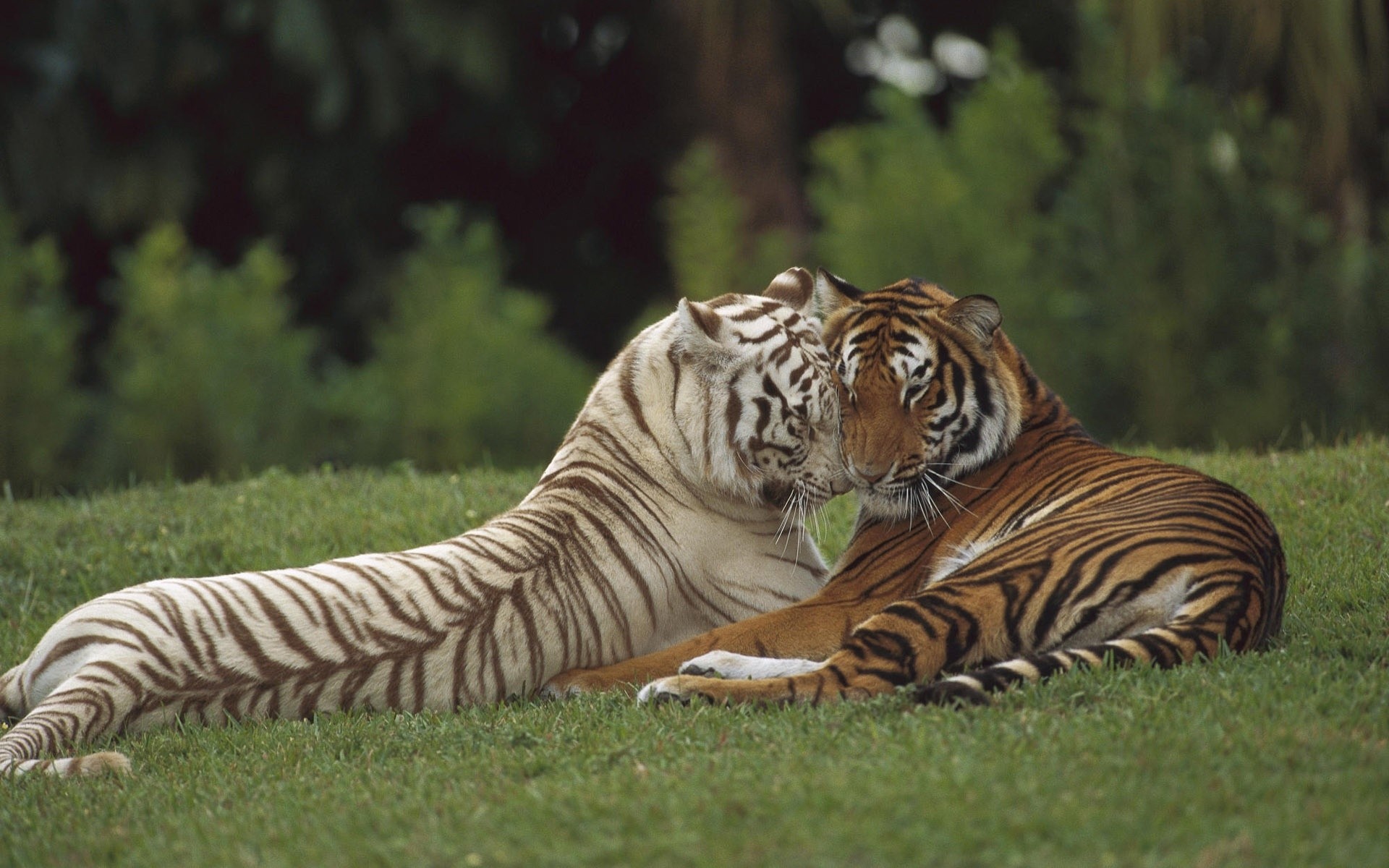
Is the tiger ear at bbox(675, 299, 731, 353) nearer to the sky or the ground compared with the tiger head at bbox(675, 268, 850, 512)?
nearer to the sky

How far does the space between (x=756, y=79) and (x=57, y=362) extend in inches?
224

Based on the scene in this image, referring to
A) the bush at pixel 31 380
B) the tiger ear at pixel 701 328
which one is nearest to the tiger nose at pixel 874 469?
the tiger ear at pixel 701 328

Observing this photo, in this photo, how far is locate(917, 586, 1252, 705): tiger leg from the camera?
3559 millimetres

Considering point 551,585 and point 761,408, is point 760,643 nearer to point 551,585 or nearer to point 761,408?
point 551,585

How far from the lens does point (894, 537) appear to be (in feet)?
15.1

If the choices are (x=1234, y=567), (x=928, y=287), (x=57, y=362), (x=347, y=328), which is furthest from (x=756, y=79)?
(x=1234, y=567)

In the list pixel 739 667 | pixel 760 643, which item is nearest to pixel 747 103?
pixel 760 643

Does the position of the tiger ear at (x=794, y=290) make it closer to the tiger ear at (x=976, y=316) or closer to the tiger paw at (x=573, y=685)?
the tiger ear at (x=976, y=316)

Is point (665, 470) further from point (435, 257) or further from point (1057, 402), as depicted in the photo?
point (435, 257)

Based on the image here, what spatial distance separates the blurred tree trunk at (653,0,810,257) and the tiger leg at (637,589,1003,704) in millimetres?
8638

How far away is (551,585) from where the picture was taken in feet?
14.6

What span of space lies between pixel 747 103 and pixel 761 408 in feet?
Result: 26.3

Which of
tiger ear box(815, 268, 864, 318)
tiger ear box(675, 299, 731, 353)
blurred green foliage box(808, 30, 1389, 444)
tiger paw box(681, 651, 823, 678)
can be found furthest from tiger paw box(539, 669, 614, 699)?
blurred green foliage box(808, 30, 1389, 444)

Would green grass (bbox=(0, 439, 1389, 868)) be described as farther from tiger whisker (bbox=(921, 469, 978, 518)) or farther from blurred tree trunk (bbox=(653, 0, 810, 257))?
blurred tree trunk (bbox=(653, 0, 810, 257))
